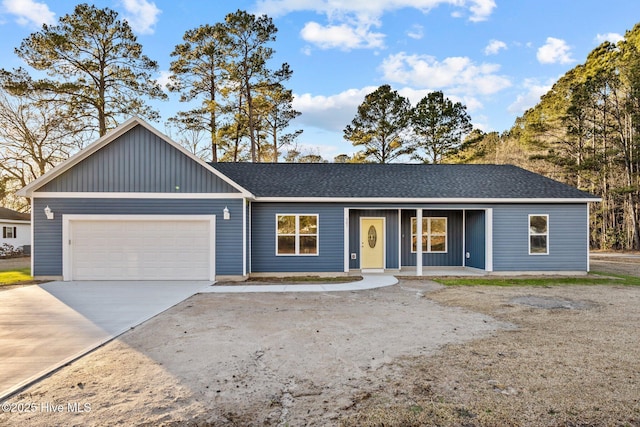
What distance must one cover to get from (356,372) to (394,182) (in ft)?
33.9

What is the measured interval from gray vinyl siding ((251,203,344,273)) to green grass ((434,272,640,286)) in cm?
347

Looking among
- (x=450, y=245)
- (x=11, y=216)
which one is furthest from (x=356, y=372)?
(x=11, y=216)

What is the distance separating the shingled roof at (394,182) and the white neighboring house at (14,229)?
54.9ft

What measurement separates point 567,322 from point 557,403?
3.69 meters

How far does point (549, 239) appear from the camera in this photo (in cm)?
1238

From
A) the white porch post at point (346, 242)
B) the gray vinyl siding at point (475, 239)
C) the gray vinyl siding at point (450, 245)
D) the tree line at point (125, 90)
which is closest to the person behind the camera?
the white porch post at point (346, 242)

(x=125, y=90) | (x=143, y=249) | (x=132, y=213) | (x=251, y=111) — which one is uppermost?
(x=125, y=90)

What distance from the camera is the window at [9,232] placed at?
22.0 m

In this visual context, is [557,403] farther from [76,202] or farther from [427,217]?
[76,202]

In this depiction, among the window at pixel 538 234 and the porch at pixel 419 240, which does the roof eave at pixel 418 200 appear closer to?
the porch at pixel 419 240

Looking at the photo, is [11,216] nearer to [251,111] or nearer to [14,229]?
[14,229]

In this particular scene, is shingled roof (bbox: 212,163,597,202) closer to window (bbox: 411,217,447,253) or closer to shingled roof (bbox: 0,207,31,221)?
window (bbox: 411,217,447,253)

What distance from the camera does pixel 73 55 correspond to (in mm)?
19547

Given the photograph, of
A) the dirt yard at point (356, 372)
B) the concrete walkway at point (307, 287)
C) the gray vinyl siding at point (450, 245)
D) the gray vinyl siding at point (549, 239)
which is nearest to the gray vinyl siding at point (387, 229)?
the gray vinyl siding at point (450, 245)
